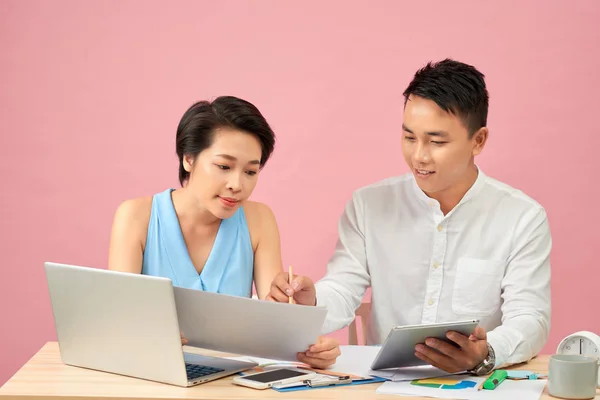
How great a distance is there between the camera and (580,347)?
6.08ft

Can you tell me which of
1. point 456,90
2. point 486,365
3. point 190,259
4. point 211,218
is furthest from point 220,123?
point 486,365

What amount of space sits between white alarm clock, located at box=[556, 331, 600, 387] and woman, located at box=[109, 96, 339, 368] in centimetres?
91

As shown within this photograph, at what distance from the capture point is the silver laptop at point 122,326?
5.62ft

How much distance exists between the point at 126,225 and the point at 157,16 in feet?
3.91

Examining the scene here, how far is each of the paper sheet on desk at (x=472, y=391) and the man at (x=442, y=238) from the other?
383 millimetres

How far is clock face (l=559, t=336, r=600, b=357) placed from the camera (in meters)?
1.83

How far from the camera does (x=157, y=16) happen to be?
10.9ft

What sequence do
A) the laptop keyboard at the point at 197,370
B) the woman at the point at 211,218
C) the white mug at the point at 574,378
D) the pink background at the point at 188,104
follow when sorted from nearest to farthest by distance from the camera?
1. the white mug at the point at 574,378
2. the laptop keyboard at the point at 197,370
3. the woman at the point at 211,218
4. the pink background at the point at 188,104

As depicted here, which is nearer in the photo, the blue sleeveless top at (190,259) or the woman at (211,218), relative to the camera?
the woman at (211,218)

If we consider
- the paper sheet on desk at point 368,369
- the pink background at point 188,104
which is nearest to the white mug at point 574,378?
the paper sheet on desk at point 368,369

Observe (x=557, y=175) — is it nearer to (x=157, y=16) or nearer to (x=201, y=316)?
(x=157, y=16)

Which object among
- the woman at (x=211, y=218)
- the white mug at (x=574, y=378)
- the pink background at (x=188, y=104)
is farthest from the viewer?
the pink background at (x=188, y=104)

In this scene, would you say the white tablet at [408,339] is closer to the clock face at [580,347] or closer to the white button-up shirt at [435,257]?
the clock face at [580,347]

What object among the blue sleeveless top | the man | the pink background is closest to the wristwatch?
the man
